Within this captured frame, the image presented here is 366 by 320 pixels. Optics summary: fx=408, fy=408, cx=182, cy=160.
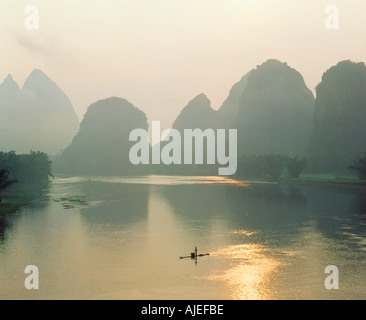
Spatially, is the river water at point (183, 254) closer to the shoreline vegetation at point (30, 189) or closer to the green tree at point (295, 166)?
the shoreline vegetation at point (30, 189)

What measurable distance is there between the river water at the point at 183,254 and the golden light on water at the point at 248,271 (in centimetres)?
5

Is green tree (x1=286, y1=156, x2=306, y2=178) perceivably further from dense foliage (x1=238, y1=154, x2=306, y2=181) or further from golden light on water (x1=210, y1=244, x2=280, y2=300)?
golden light on water (x1=210, y1=244, x2=280, y2=300)

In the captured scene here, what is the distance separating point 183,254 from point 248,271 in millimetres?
6337

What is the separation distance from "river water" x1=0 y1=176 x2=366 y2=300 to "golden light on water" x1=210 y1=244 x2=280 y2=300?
0.05 metres

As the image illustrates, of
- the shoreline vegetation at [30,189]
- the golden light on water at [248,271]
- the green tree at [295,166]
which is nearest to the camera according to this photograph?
the golden light on water at [248,271]

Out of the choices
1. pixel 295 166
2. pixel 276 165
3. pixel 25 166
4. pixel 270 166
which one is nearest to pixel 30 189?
pixel 25 166

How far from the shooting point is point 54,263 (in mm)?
26016

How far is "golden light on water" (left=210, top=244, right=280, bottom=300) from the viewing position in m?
19.8

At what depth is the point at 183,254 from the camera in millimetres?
28875

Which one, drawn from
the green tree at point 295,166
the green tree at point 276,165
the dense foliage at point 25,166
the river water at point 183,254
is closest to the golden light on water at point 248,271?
the river water at point 183,254

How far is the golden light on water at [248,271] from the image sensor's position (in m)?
19.8

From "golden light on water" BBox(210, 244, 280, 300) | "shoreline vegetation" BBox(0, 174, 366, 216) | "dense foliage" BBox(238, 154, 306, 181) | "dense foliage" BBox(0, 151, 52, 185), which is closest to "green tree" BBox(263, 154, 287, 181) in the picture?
"dense foliage" BBox(238, 154, 306, 181)
